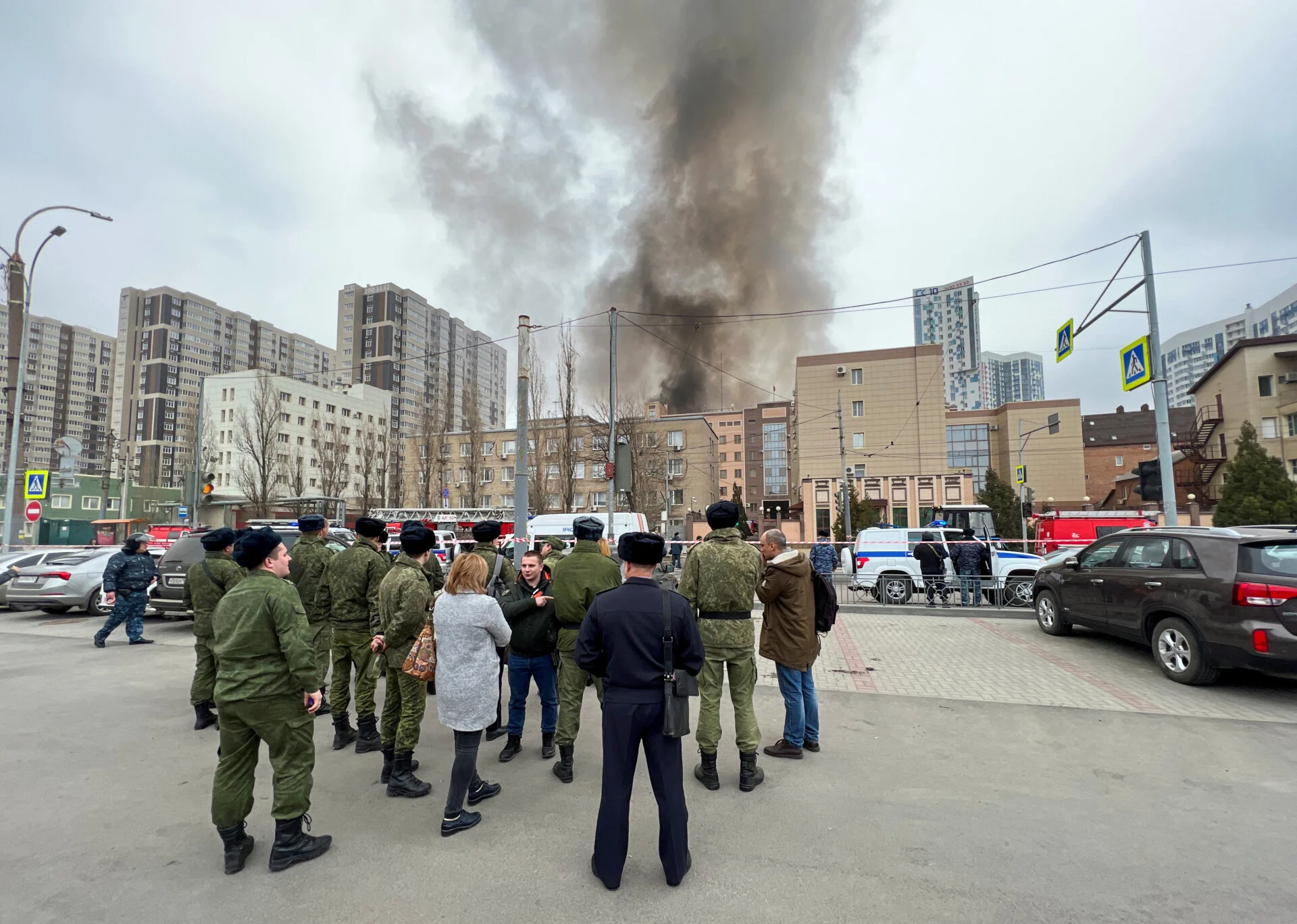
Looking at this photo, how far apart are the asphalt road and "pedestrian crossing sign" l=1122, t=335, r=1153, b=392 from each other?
380 inches

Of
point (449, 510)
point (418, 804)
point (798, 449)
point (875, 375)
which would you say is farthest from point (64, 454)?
point (875, 375)

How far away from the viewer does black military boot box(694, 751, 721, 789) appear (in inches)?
177

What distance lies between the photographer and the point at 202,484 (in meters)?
20.3

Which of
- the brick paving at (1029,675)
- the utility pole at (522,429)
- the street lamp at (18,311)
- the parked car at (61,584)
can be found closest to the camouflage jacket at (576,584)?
the brick paving at (1029,675)

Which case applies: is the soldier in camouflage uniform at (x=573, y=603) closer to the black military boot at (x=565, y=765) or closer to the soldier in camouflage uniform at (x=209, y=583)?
the black military boot at (x=565, y=765)

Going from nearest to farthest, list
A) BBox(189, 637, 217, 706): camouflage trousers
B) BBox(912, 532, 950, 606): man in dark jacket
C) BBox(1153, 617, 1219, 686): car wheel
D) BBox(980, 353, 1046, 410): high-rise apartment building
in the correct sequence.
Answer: BBox(189, 637, 217, 706): camouflage trousers, BBox(1153, 617, 1219, 686): car wheel, BBox(912, 532, 950, 606): man in dark jacket, BBox(980, 353, 1046, 410): high-rise apartment building

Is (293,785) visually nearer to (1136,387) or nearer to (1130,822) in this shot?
(1130,822)

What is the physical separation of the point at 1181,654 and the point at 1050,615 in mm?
3167

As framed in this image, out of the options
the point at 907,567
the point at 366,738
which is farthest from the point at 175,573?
the point at 907,567

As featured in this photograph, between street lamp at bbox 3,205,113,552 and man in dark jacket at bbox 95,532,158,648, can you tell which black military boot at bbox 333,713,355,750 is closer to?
man in dark jacket at bbox 95,532,158,648

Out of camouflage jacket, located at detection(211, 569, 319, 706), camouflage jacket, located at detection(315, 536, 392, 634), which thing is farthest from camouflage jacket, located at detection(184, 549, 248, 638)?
camouflage jacket, located at detection(211, 569, 319, 706)

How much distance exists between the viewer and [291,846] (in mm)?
3484

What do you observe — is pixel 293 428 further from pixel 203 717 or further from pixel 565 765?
pixel 565 765

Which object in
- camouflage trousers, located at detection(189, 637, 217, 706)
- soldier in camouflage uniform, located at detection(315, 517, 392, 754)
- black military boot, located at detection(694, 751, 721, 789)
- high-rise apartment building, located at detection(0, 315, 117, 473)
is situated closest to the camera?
black military boot, located at detection(694, 751, 721, 789)
